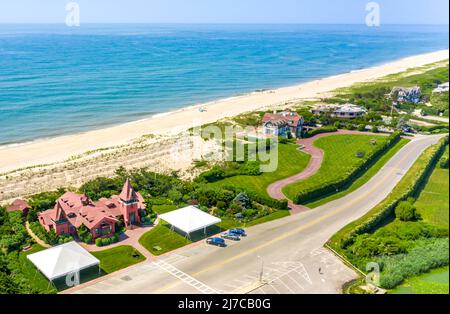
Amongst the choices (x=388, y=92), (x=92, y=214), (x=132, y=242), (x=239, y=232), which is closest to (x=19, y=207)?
(x=92, y=214)

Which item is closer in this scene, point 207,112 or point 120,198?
point 120,198

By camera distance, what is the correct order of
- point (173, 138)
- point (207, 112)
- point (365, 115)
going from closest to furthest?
point (173, 138) < point (365, 115) < point (207, 112)

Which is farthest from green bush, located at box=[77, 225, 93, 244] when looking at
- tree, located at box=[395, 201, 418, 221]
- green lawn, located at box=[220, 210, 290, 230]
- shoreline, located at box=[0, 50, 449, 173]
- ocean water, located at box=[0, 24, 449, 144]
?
ocean water, located at box=[0, 24, 449, 144]

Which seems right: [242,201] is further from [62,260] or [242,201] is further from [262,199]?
[62,260]

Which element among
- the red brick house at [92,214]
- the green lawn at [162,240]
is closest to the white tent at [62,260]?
the red brick house at [92,214]
